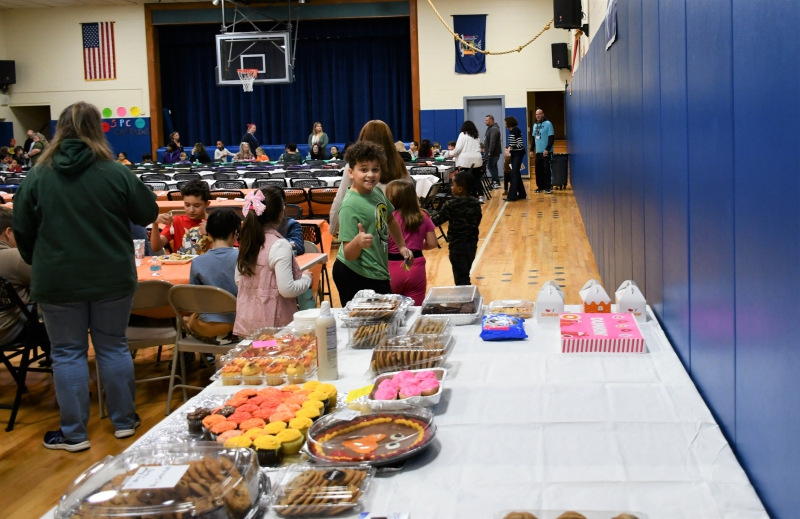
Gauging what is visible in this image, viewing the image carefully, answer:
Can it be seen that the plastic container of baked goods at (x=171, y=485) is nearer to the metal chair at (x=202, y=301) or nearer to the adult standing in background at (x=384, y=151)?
the metal chair at (x=202, y=301)

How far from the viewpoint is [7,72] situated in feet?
64.8

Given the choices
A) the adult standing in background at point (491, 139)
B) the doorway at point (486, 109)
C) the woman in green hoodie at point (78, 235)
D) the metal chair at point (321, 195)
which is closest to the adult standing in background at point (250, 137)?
the doorway at point (486, 109)

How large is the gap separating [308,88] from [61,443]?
19208 millimetres

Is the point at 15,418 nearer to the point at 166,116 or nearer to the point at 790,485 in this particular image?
the point at 790,485

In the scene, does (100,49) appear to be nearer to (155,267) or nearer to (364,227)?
(155,267)

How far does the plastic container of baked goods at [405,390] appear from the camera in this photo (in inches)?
81.7

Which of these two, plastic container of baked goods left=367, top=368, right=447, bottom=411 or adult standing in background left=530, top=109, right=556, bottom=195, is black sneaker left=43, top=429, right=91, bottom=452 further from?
adult standing in background left=530, top=109, right=556, bottom=195

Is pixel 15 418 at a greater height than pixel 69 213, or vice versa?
pixel 69 213

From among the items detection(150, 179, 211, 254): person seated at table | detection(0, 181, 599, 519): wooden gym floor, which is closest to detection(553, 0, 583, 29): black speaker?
detection(0, 181, 599, 519): wooden gym floor

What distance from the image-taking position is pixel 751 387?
1722 mm

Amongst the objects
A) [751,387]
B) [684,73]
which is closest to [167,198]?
[684,73]

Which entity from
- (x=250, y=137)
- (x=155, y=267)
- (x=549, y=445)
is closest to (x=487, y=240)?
(x=155, y=267)

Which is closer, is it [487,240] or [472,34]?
Result: [487,240]

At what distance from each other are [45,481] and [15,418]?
0.91 meters
